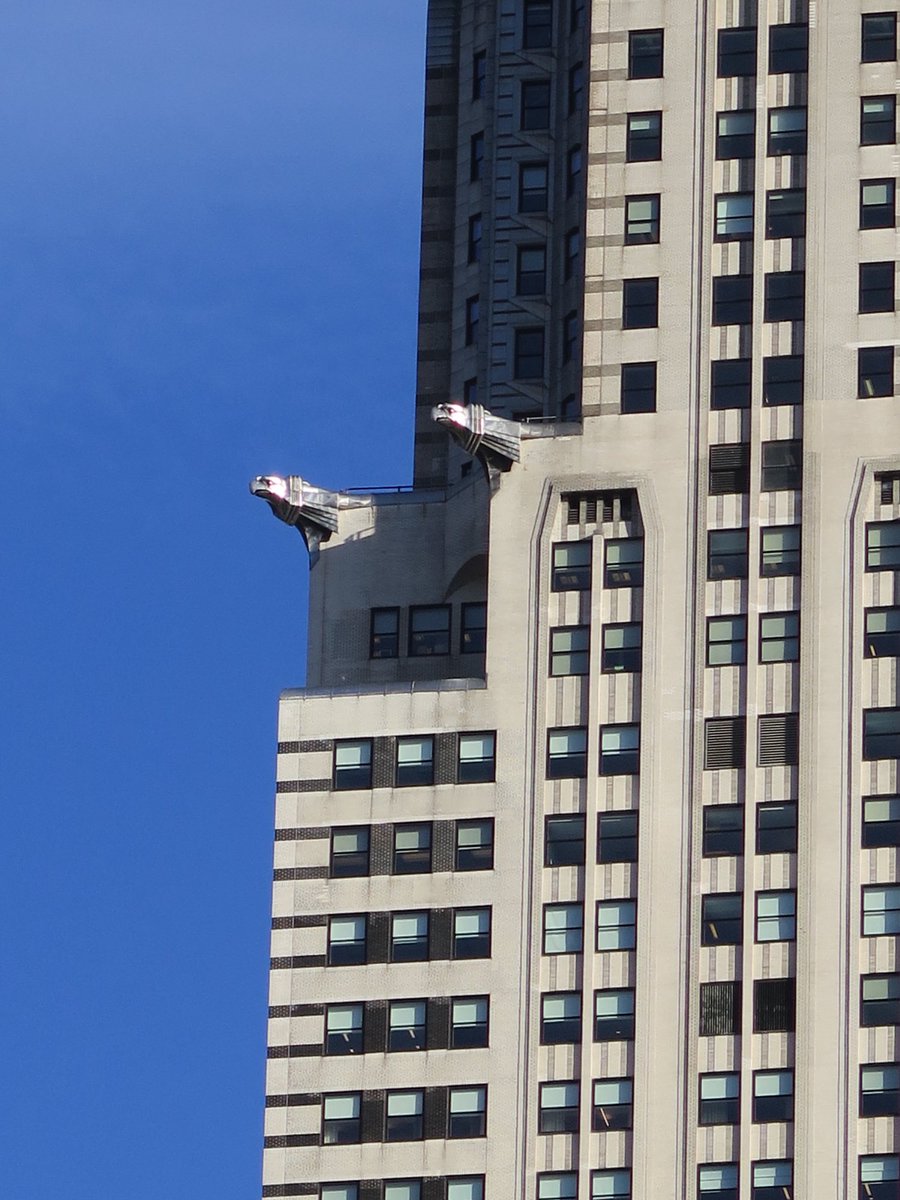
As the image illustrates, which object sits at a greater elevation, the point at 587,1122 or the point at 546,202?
the point at 546,202

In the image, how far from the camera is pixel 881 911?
172m

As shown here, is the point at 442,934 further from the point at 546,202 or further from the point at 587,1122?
the point at 546,202

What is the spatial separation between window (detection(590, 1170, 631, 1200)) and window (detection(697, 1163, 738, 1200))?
270 centimetres

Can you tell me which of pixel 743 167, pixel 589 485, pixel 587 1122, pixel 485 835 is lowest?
pixel 587 1122

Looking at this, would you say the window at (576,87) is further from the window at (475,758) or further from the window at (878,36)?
the window at (475,758)

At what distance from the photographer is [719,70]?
608 feet

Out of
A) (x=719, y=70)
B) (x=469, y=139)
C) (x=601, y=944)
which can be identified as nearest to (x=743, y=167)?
(x=719, y=70)

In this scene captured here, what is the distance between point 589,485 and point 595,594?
15.3 feet

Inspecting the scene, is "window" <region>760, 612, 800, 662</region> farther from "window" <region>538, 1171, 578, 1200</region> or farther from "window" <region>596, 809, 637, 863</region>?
"window" <region>538, 1171, 578, 1200</region>

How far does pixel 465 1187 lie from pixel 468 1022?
21.4ft

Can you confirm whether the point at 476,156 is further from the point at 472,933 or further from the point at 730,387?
the point at 472,933

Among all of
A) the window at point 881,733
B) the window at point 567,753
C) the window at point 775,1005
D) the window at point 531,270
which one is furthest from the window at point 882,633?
the window at point 531,270

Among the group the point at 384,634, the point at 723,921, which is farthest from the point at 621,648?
the point at 384,634

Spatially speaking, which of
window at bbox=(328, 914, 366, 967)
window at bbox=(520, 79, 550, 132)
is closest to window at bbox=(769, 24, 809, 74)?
window at bbox=(520, 79, 550, 132)
